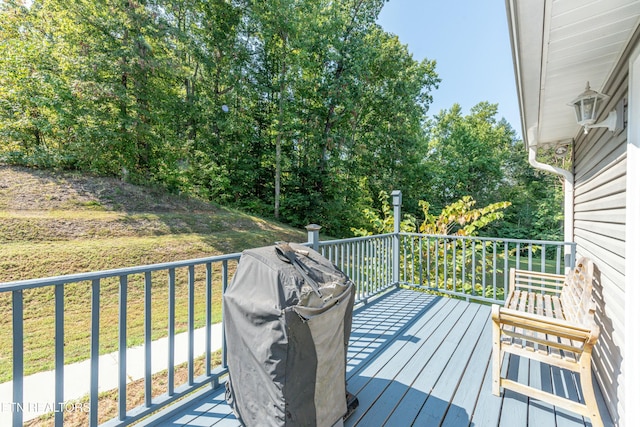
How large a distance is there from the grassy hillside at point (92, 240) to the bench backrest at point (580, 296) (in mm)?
4106

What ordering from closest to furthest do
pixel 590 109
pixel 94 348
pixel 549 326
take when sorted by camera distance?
pixel 94 348 → pixel 549 326 → pixel 590 109

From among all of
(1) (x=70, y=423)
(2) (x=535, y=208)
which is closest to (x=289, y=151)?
(1) (x=70, y=423)

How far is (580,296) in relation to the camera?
2.17m

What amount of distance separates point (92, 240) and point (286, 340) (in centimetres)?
679

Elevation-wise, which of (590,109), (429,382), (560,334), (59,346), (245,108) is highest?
(245,108)

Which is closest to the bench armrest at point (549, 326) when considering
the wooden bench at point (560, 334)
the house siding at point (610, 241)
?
the wooden bench at point (560, 334)

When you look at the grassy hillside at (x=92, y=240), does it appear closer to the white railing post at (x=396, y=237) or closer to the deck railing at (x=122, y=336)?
the deck railing at (x=122, y=336)

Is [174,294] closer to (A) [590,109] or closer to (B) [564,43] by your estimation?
(B) [564,43]

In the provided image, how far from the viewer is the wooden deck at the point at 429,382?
1808 millimetres

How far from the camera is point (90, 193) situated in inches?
302

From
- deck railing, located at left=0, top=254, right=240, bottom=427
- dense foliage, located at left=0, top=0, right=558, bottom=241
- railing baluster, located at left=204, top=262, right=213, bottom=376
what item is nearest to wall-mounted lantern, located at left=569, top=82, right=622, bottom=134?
deck railing, located at left=0, top=254, right=240, bottom=427

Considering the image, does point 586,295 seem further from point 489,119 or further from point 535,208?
point 489,119

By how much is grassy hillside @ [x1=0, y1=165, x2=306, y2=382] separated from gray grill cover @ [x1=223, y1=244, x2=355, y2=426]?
287 centimetres

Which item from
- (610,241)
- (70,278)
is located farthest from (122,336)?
(610,241)
